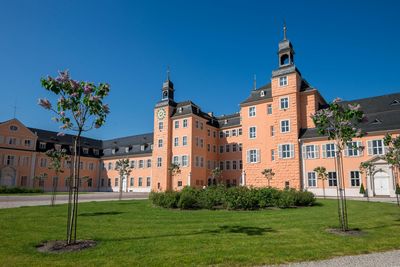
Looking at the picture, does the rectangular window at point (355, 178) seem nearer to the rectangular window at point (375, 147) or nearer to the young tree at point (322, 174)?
the rectangular window at point (375, 147)

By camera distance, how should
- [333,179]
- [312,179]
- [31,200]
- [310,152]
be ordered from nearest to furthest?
[31,200], [333,179], [312,179], [310,152]

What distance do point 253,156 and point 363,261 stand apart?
32.6 meters

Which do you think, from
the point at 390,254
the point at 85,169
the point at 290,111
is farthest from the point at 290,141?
the point at 85,169

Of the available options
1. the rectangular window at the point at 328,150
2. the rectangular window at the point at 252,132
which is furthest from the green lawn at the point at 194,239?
the rectangular window at the point at 252,132

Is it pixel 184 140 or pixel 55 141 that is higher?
pixel 55 141

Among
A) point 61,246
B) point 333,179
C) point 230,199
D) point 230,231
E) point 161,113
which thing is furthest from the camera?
point 161,113

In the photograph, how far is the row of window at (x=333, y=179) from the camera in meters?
31.6

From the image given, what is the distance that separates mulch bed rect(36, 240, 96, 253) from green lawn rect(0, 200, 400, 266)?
0.84ft

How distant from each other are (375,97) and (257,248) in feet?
123

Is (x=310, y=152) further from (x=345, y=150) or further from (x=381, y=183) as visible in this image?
(x=381, y=183)

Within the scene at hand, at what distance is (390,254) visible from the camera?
7531 mm

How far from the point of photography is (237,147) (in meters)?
49.7

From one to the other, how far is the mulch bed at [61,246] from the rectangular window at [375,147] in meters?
30.9

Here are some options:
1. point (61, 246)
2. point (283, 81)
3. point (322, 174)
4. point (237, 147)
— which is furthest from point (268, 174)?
point (61, 246)
